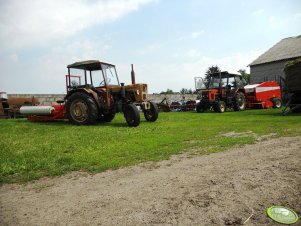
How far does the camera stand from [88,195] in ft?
12.3

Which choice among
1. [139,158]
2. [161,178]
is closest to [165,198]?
[161,178]

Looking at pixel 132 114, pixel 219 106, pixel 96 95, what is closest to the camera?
pixel 132 114

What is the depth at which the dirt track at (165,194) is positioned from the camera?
10.0ft

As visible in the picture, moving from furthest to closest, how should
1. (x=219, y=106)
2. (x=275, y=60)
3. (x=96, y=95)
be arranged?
1. (x=275, y=60)
2. (x=219, y=106)
3. (x=96, y=95)

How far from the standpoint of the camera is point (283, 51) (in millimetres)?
32000

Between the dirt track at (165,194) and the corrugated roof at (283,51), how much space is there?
28.8 metres

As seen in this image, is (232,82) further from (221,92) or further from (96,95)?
(96,95)

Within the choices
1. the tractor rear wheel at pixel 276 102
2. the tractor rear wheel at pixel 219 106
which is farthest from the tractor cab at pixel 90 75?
the tractor rear wheel at pixel 276 102

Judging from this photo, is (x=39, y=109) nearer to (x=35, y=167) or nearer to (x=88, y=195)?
(x=35, y=167)

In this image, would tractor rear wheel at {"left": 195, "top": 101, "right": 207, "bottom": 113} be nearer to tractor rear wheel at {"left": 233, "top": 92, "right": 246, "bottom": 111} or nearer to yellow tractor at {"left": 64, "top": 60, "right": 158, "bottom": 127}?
tractor rear wheel at {"left": 233, "top": 92, "right": 246, "bottom": 111}

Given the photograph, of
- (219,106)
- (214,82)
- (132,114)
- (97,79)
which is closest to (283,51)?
(214,82)

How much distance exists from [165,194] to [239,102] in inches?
653

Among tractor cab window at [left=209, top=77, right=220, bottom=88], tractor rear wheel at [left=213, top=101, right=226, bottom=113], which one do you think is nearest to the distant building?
tractor cab window at [left=209, top=77, right=220, bottom=88]

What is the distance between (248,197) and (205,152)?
95.2 inches
